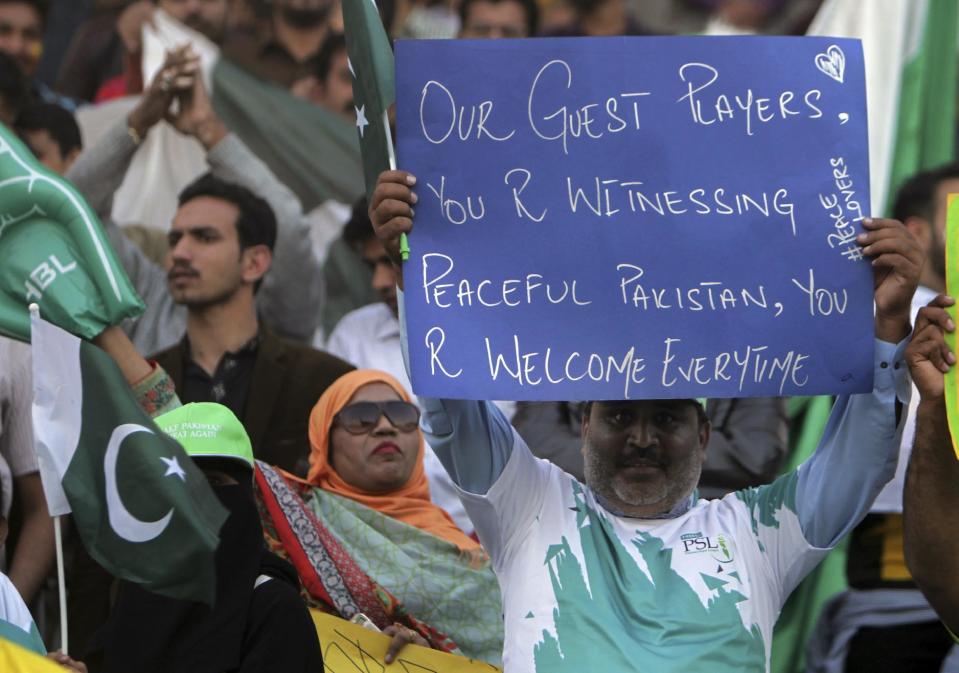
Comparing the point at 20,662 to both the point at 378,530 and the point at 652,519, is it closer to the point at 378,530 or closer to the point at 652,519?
the point at 652,519

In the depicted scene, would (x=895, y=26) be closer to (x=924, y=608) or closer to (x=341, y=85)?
(x=341, y=85)

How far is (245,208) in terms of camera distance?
6.98 meters

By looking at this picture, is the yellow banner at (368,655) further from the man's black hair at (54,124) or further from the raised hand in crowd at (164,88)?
the man's black hair at (54,124)

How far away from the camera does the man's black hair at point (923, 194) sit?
6.95 m

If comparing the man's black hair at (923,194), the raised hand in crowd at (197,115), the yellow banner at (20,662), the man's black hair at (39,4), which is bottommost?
the yellow banner at (20,662)

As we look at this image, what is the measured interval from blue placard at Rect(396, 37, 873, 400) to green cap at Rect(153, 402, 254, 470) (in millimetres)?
587

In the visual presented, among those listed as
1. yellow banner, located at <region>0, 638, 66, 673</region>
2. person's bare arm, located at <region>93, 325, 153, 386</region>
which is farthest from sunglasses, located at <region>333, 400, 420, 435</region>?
yellow banner, located at <region>0, 638, 66, 673</region>

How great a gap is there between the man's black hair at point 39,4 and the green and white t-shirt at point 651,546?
4406 mm

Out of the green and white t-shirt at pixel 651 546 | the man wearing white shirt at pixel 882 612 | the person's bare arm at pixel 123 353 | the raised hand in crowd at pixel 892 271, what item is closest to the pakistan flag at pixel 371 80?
the green and white t-shirt at pixel 651 546

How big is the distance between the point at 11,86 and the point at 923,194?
3531 millimetres

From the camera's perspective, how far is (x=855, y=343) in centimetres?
479

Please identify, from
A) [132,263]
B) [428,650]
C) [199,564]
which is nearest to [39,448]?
[199,564]

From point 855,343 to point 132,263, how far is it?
3.20 m

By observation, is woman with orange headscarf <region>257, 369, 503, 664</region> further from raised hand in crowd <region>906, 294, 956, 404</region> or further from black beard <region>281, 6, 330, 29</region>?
black beard <region>281, 6, 330, 29</region>
